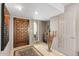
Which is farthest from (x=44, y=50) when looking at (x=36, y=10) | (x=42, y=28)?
(x=36, y=10)

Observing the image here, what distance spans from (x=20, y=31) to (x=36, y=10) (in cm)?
47

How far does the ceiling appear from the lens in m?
1.50

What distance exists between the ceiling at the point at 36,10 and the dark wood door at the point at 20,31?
0.35 ft

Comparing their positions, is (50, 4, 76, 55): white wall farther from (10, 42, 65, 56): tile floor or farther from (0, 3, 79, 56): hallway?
(10, 42, 65, 56): tile floor

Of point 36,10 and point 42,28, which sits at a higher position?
point 36,10

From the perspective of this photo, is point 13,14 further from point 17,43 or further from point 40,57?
point 40,57

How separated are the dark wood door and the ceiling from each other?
0.35 feet

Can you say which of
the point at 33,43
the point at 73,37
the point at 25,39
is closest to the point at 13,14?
the point at 25,39

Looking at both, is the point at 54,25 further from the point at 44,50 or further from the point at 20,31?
the point at 20,31

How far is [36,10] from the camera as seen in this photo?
1.57 metres

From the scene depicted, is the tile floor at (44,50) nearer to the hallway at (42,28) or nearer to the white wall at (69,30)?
the hallway at (42,28)

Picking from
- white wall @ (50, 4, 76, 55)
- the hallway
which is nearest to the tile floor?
the hallway

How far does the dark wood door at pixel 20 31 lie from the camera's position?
64.6 inches

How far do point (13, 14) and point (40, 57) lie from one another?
887mm
